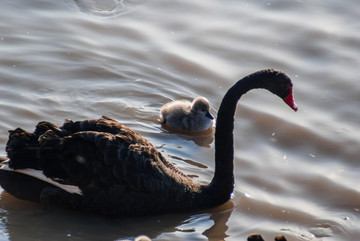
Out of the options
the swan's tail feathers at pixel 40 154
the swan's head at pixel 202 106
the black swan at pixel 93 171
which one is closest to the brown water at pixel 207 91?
the black swan at pixel 93 171

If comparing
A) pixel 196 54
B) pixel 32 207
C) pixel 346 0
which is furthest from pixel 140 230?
pixel 346 0

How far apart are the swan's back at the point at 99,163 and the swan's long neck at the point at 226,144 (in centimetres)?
45

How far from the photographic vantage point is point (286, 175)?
5.88m

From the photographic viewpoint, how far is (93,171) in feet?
16.2

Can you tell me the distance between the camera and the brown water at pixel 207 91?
514 centimetres

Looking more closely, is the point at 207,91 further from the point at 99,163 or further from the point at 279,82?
the point at 99,163

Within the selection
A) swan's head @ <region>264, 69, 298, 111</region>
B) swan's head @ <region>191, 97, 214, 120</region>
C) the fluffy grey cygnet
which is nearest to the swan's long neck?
swan's head @ <region>264, 69, 298, 111</region>

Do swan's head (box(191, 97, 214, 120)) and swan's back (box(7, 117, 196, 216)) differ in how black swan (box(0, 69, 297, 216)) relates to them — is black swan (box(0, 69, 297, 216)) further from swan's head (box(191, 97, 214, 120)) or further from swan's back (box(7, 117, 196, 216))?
swan's head (box(191, 97, 214, 120))

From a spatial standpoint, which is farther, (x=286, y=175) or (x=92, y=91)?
(x=92, y=91)

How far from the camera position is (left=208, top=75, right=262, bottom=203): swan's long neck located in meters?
5.36

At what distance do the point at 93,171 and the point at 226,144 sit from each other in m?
1.07

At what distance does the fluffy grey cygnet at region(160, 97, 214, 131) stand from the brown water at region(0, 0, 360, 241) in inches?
5.5

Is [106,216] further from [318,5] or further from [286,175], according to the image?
[318,5]

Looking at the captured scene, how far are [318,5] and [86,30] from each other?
9.67ft
